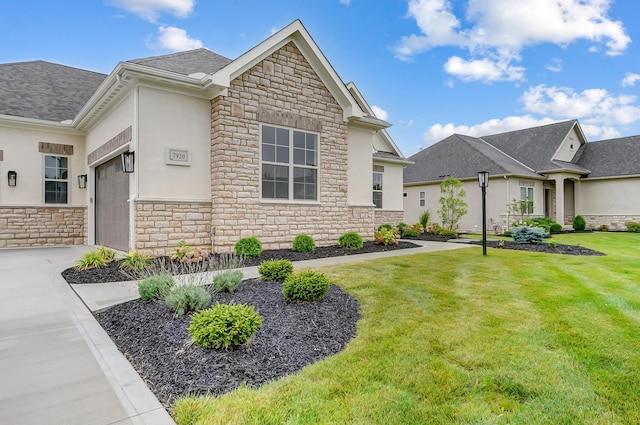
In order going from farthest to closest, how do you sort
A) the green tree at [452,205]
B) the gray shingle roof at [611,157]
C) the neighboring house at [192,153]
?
the gray shingle roof at [611,157] < the green tree at [452,205] < the neighboring house at [192,153]

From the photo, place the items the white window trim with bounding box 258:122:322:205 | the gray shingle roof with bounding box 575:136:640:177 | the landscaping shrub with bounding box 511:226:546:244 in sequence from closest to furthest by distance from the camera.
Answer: the white window trim with bounding box 258:122:322:205 < the landscaping shrub with bounding box 511:226:546:244 < the gray shingle roof with bounding box 575:136:640:177

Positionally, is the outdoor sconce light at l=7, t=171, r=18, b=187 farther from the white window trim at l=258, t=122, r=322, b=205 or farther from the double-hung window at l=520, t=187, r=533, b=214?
the double-hung window at l=520, t=187, r=533, b=214

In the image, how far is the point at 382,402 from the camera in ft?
8.13

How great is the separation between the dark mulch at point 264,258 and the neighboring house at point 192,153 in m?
0.56

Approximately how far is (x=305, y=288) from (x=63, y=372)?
2.66 m

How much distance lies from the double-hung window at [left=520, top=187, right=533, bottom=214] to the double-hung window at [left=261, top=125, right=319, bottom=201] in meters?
14.7

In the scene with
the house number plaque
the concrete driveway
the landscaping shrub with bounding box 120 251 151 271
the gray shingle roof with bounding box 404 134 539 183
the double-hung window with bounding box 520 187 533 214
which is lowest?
the concrete driveway

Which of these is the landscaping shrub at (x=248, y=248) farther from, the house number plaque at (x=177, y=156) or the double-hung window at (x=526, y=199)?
the double-hung window at (x=526, y=199)

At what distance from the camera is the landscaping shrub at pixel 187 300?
420cm

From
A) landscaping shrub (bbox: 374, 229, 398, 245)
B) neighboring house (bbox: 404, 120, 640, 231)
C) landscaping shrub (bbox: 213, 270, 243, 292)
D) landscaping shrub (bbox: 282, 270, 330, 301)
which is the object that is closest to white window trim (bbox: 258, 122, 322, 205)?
landscaping shrub (bbox: 374, 229, 398, 245)

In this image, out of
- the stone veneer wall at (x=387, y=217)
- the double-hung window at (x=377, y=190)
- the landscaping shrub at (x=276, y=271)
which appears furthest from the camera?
the stone veneer wall at (x=387, y=217)

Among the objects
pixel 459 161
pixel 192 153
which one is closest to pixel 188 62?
pixel 192 153

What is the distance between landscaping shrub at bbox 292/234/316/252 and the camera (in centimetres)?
984

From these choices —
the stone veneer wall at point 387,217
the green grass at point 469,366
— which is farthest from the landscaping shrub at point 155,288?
the stone veneer wall at point 387,217
